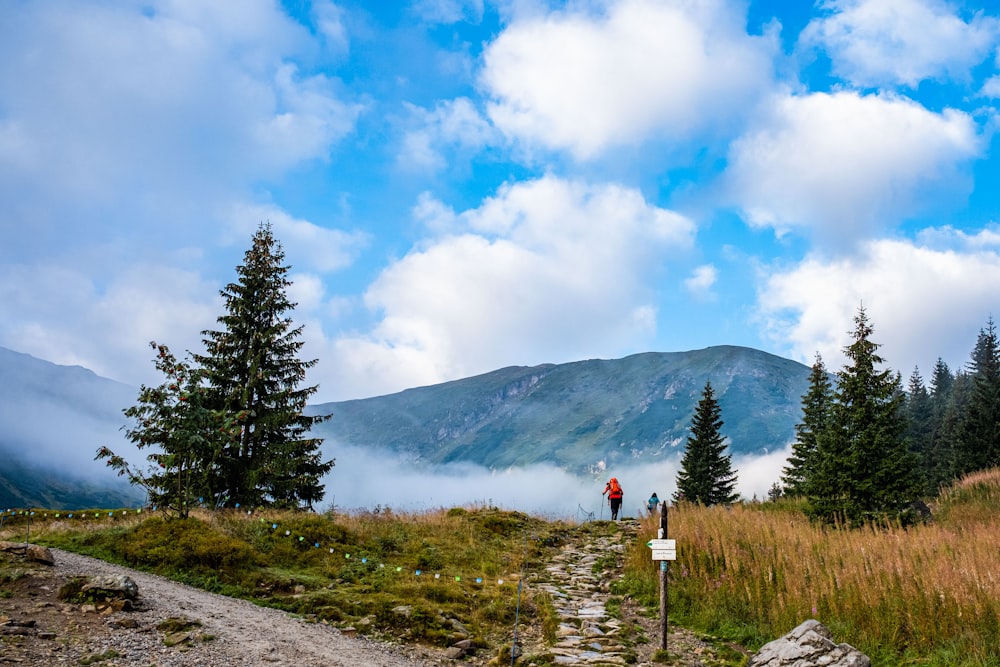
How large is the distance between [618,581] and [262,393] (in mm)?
17666

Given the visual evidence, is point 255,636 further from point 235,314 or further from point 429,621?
point 235,314

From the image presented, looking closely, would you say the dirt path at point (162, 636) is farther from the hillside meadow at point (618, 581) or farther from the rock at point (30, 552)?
the hillside meadow at point (618, 581)

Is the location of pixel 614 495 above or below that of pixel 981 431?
below

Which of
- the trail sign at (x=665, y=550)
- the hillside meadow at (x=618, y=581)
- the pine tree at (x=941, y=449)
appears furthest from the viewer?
the pine tree at (x=941, y=449)

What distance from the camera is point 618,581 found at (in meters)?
13.9

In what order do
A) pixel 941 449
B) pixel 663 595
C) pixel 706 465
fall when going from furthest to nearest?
pixel 941 449, pixel 706 465, pixel 663 595

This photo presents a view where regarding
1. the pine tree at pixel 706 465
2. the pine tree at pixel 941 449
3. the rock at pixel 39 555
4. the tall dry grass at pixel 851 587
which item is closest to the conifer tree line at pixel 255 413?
the rock at pixel 39 555

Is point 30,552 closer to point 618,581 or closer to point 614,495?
point 618,581

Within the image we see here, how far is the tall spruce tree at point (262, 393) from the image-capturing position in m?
23.6

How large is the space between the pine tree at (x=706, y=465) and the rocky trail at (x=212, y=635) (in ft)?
125

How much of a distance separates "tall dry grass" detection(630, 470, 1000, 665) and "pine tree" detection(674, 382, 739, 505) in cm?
3465

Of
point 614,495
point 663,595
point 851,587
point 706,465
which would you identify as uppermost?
point 706,465

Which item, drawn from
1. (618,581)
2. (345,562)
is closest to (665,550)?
(618,581)

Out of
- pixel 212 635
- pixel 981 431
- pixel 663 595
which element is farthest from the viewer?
pixel 981 431
